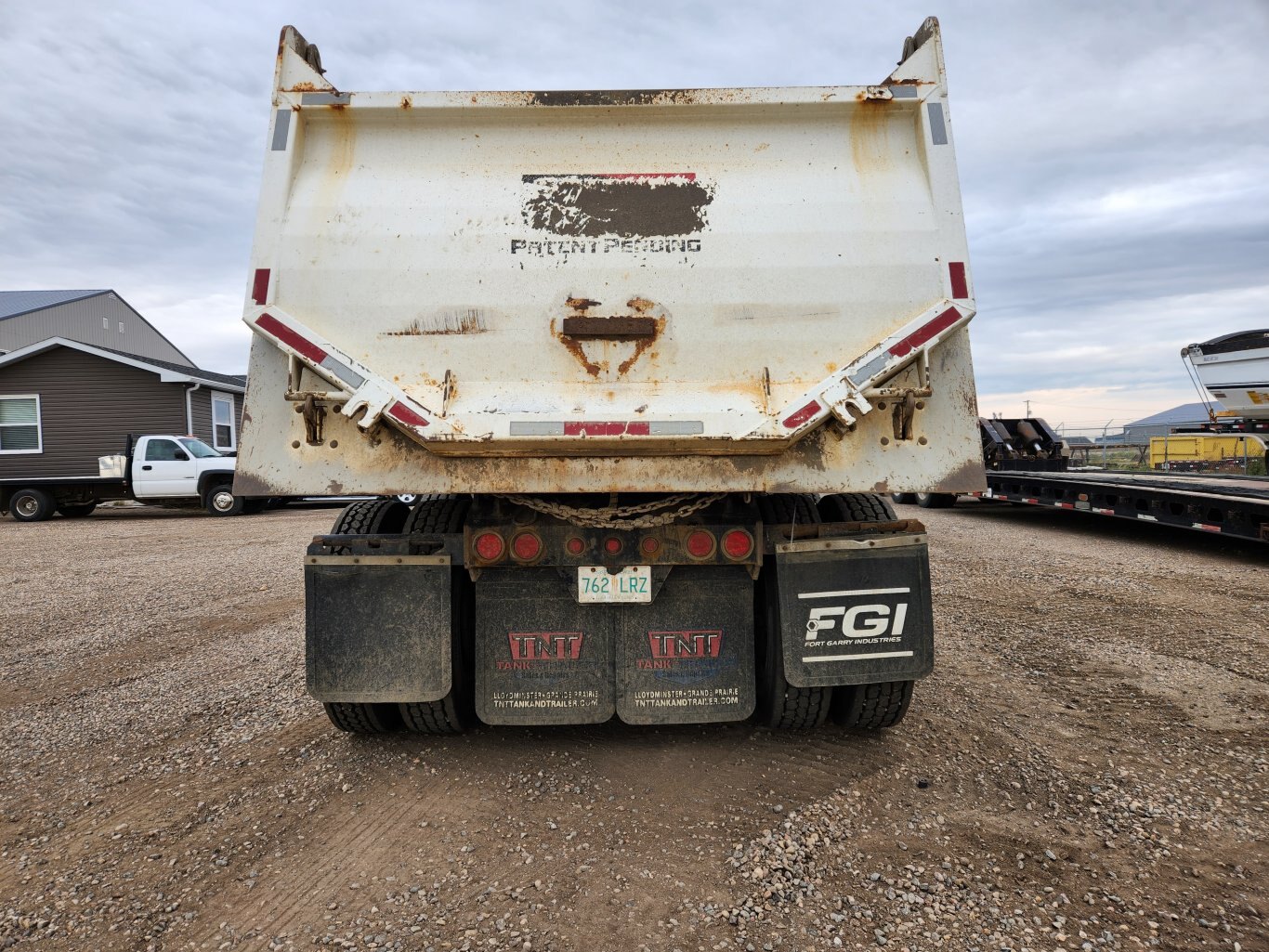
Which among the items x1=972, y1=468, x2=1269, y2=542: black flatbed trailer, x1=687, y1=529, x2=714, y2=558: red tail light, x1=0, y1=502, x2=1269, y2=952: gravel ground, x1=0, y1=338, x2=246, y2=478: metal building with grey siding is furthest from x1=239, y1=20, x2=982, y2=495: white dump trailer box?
x1=0, y1=338, x2=246, y2=478: metal building with grey siding

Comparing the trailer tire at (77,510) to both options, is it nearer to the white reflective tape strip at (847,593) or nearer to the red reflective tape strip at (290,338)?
→ the red reflective tape strip at (290,338)

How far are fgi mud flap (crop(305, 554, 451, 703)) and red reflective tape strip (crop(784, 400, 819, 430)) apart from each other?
59.1 inches

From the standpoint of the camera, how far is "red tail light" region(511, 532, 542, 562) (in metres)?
3.01

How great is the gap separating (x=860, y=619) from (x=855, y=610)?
50 millimetres

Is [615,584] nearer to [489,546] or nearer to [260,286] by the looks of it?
[489,546]

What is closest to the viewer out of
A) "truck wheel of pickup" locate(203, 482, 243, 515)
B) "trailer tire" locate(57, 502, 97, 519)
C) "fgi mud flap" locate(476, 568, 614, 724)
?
"fgi mud flap" locate(476, 568, 614, 724)

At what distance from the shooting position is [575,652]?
3.16 m

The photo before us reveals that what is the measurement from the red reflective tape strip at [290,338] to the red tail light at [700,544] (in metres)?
1.61

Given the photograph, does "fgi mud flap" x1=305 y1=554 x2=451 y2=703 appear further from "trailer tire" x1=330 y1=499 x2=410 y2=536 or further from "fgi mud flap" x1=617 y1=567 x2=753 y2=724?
"fgi mud flap" x1=617 y1=567 x2=753 y2=724

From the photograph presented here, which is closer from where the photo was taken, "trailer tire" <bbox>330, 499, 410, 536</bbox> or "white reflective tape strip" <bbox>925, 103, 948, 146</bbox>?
"white reflective tape strip" <bbox>925, 103, 948, 146</bbox>

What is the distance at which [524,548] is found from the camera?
302cm

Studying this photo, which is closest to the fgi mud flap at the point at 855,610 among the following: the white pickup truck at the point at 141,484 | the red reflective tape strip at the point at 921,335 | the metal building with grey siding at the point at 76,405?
the red reflective tape strip at the point at 921,335

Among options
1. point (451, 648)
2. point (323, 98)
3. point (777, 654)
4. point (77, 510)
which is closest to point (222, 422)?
point (77, 510)

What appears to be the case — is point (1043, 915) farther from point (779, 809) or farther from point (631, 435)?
point (631, 435)
